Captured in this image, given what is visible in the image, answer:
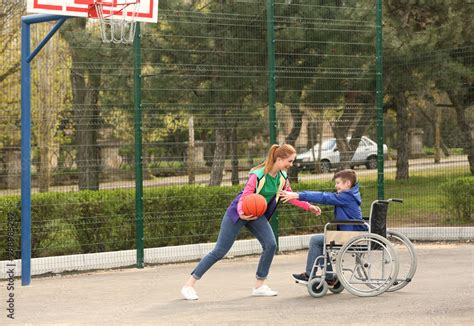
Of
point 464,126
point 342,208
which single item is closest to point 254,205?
point 342,208

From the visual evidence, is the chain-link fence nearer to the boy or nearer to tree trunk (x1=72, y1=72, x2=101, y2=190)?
tree trunk (x1=72, y1=72, x2=101, y2=190)

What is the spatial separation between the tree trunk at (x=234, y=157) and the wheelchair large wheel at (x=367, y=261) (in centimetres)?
545

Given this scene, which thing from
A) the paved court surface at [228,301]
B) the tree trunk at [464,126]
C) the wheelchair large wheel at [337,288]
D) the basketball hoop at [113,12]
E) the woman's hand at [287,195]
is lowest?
the paved court surface at [228,301]

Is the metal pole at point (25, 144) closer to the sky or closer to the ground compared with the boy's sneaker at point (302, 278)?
closer to the sky

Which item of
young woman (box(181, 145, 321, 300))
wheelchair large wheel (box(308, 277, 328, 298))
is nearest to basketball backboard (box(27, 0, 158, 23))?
young woman (box(181, 145, 321, 300))

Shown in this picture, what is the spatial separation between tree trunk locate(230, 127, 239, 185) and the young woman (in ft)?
17.0

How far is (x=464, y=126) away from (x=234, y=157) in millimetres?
5062

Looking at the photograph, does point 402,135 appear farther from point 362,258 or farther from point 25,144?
point 362,258

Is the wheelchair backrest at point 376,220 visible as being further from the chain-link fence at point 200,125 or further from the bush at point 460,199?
the bush at point 460,199

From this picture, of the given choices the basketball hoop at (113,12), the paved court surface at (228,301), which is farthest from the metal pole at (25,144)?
the basketball hoop at (113,12)

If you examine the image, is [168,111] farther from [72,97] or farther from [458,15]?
[458,15]

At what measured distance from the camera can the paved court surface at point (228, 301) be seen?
28.8 ft

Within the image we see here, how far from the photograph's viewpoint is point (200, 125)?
1577 centimetres

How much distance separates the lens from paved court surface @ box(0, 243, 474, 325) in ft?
28.8
